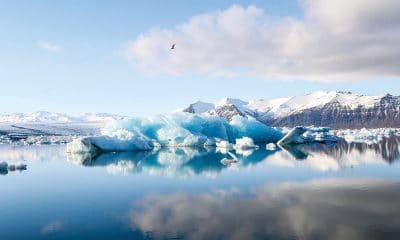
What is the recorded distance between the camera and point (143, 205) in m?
12.5

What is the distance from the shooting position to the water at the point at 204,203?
9523mm

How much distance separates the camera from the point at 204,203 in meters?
12.7

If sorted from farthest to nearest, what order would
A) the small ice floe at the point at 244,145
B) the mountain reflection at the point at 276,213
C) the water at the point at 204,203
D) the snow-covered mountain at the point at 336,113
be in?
the snow-covered mountain at the point at 336,113 → the small ice floe at the point at 244,145 → the water at the point at 204,203 → the mountain reflection at the point at 276,213

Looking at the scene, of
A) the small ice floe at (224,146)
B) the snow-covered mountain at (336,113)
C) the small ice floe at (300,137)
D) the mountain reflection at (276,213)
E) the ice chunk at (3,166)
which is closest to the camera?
the mountain reflection at (276,213)

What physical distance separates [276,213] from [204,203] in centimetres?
249

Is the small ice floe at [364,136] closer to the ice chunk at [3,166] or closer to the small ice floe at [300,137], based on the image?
the small ice floe at [300,137]

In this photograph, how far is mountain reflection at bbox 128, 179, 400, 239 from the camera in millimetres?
9289

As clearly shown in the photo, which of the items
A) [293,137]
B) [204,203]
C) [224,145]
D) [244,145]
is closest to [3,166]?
[204,203]

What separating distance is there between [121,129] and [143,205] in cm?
2621

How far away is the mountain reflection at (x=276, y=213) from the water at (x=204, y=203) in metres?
0.02

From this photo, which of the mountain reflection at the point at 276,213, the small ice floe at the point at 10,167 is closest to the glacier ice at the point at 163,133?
the small ice floe at the point at 10,167

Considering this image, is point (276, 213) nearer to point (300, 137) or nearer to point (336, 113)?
point (300, 137)

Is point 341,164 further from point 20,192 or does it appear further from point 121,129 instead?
point 121,129

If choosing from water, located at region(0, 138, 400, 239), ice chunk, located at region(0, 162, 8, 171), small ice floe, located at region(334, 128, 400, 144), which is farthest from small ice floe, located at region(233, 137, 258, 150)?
ice chunk, located at region(0, 162, 8, 171)
